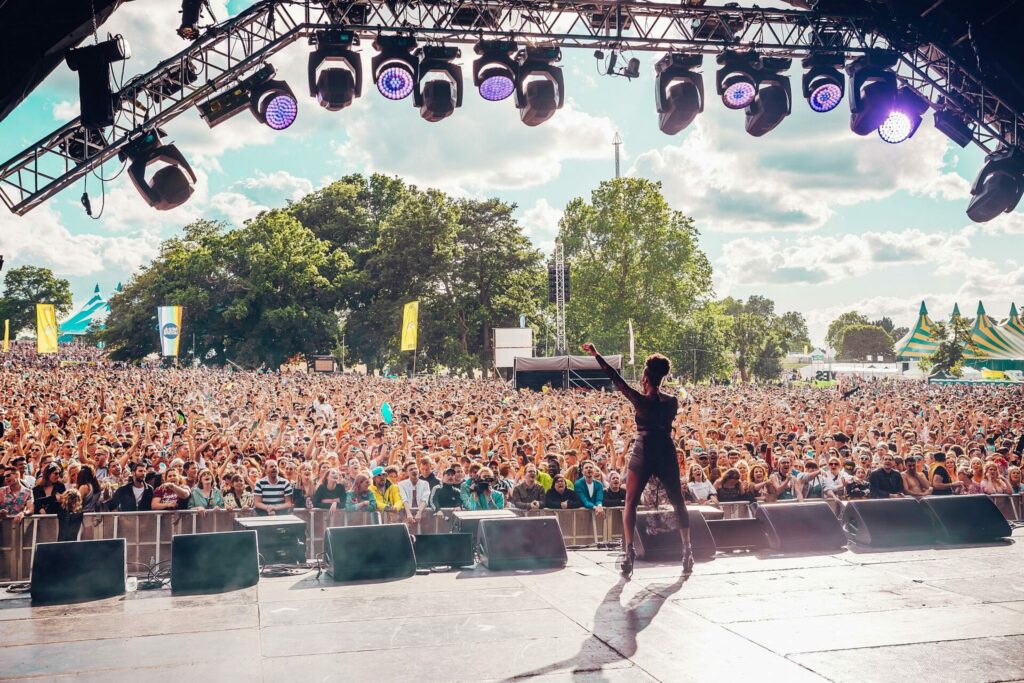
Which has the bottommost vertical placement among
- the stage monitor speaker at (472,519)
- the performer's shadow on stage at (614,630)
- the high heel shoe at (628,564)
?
the performer's shadow on stage at (614,630)

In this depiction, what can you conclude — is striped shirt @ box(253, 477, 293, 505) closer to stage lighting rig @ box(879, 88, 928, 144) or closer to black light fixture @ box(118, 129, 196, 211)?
black light fixture @ box(118, 129, 196, 211)

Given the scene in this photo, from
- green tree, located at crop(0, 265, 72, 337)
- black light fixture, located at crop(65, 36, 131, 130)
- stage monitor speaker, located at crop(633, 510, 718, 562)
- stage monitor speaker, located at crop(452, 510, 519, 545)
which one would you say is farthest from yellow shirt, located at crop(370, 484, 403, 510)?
green tree, located at crop(0, 265, 72, 337)

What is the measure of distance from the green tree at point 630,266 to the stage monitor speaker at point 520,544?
4239cm

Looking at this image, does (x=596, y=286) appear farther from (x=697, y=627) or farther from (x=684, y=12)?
(x=697, y=627)

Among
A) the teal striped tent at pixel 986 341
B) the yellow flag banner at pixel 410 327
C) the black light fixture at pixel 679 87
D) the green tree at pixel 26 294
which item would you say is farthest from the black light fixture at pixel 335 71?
the green tree at pixel 26 294

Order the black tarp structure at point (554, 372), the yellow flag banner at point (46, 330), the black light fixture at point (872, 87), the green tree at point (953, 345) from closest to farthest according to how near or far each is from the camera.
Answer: the black light fixture at point (872, 87), the black tarp structure at point (554, 372), the yellow flag banner at point (46, 330), the green tree at point (953, 345)

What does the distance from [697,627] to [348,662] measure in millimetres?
2132

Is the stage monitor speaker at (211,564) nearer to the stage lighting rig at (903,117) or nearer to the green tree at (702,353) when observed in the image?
the stage lighting rig at (903,117)

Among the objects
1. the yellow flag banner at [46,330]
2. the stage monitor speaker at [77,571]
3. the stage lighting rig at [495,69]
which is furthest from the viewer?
the yellow flag banner at [46,330]

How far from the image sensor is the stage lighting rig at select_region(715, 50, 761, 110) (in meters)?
8.62

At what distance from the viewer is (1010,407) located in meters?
21.4

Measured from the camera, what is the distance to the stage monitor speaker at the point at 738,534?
296 inches

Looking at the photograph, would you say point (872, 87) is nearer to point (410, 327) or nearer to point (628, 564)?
point (628, 564)

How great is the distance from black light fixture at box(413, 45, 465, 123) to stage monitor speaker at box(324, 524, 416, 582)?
4.10 metres
